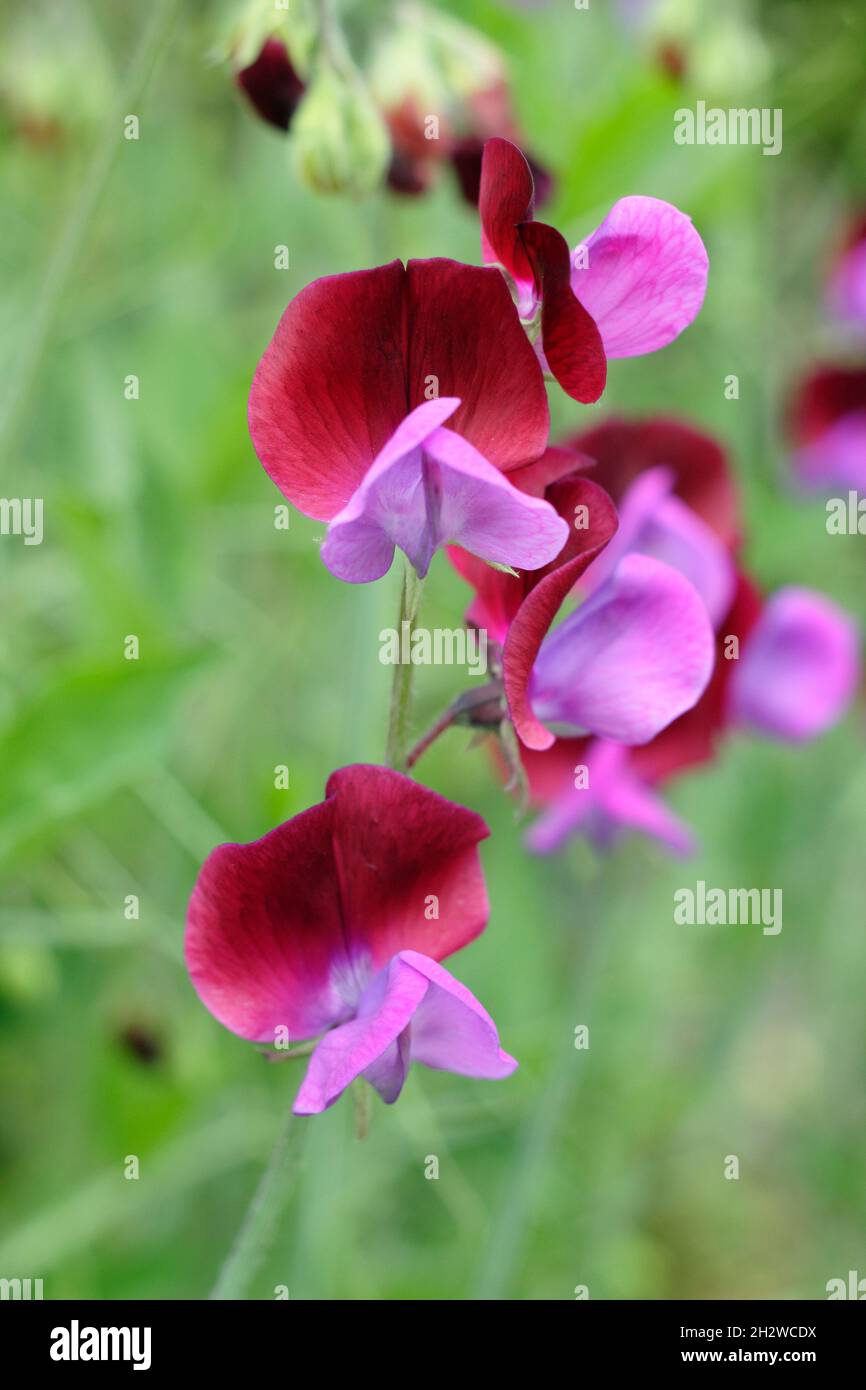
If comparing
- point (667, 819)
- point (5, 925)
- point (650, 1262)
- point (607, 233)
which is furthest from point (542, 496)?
point (650, 1262)

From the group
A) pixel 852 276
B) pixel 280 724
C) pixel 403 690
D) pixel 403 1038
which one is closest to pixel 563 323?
pixel 403 690

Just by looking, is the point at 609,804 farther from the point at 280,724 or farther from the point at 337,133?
the point at 280,724

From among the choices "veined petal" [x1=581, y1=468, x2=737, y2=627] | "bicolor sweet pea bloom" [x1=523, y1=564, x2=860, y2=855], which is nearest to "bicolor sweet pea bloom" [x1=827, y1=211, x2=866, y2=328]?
"bicolor sweet pea bloom" [x1=523, y1=564, x2=860, y2=855]

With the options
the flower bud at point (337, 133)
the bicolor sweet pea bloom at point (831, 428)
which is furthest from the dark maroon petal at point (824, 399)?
the flower bud at point (337, 133)

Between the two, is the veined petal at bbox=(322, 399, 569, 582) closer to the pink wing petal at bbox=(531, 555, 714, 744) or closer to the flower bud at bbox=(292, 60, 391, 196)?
the pink wing petal at bbox=(531, 555, 714, 744)

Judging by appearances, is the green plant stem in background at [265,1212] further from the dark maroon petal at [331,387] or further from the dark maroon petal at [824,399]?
the dark maroon petal at [824,399]

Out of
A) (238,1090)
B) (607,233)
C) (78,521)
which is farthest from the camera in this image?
(238,1090)

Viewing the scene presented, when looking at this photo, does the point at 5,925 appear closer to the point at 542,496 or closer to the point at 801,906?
the point at 542,496
